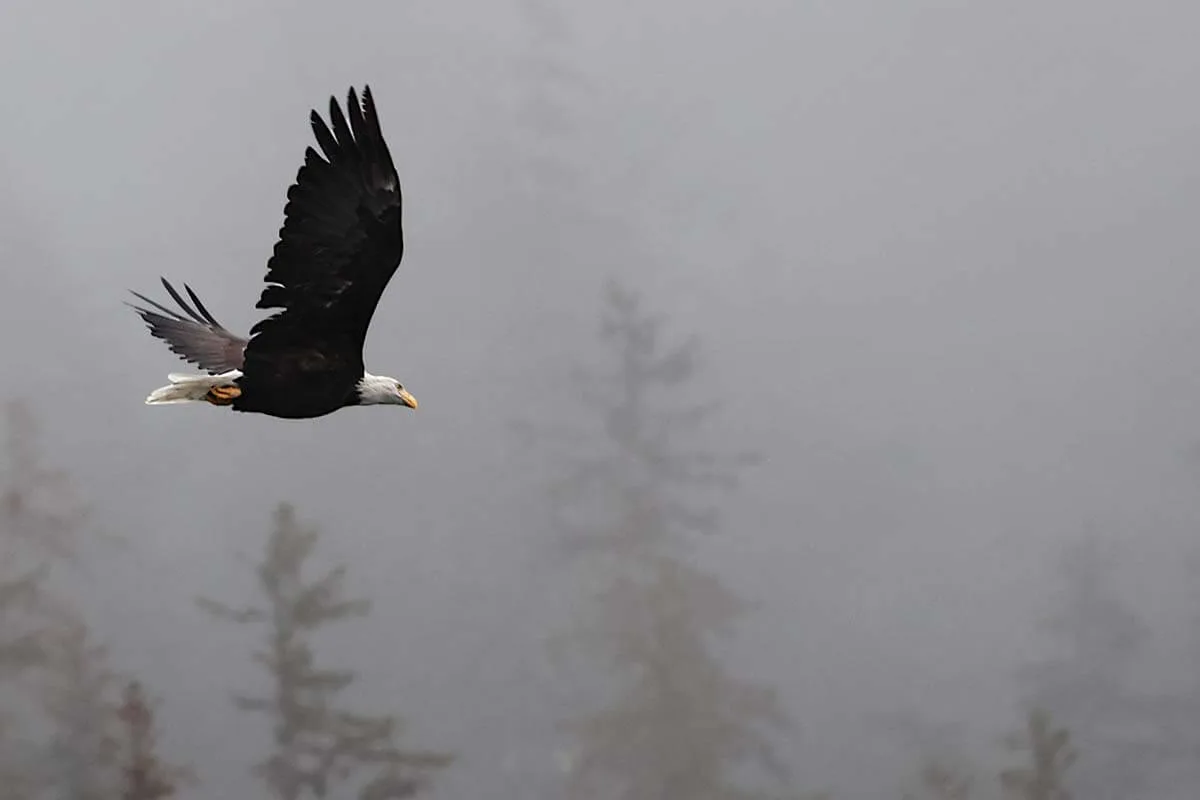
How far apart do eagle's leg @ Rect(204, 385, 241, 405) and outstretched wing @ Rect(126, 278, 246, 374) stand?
1.21 meters

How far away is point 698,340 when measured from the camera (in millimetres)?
84625

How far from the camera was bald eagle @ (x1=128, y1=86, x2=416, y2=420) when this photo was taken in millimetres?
6898

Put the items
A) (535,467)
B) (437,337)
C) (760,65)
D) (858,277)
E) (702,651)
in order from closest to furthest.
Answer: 1. (702,651)
2. (535,467)
3. (437,337)
4. (858,277)
5. (760,65)

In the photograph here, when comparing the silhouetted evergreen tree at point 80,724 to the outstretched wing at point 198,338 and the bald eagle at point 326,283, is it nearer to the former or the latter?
the outstretched wing at point 198,338

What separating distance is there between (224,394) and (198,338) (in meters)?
1.86

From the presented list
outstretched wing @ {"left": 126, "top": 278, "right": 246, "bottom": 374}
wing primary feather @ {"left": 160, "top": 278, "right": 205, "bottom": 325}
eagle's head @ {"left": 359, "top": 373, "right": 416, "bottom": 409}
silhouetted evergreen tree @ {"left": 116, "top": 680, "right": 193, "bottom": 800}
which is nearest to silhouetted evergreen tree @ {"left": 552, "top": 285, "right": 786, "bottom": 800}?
silhouetted evergreen tree @ {"left": 116, "top": 680, "right": 193, "bottom": 800}

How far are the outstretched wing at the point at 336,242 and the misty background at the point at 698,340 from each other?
88.3 feet

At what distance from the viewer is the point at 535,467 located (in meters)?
71.4

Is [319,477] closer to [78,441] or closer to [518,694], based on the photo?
[78,441]

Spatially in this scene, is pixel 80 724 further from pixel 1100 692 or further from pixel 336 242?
pixel 1100 692

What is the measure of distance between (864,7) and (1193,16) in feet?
101

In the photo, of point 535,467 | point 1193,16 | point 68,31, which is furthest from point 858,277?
point 68,31

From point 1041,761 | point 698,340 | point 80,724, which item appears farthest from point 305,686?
point 698,340

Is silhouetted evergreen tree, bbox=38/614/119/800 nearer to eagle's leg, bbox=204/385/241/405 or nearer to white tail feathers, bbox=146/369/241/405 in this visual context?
white tail feathers, bbox=146/369/241/405
